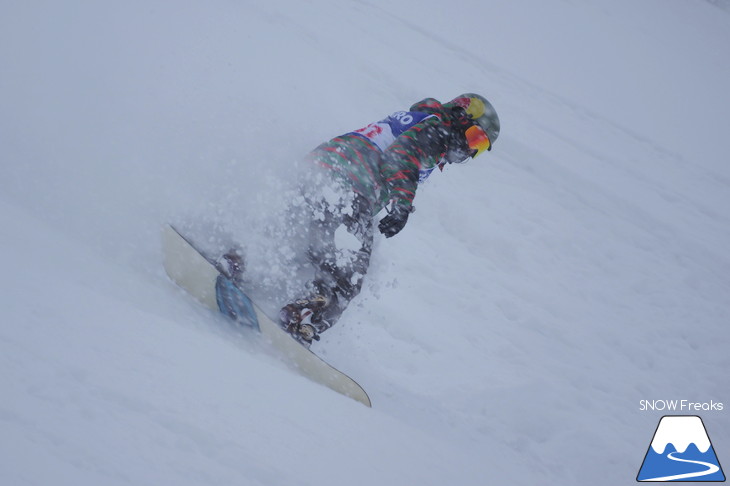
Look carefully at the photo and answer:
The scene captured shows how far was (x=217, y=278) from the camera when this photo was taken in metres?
3.26

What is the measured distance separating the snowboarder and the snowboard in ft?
0.61

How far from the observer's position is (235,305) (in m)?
3.21

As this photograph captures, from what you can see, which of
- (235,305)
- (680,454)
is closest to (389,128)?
(235,305)

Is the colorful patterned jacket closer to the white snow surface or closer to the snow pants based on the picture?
the snow pants

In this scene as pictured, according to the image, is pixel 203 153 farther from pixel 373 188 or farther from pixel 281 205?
pixel 373 188

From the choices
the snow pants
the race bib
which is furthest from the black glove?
the race bib

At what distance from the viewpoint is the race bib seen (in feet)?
12.2

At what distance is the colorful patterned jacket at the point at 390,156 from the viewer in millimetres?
3521

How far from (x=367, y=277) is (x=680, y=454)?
2.70 metres

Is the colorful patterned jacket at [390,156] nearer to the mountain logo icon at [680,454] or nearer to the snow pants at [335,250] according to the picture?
the snow pants at [335,250]

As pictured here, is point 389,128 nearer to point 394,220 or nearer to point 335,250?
point 394,220

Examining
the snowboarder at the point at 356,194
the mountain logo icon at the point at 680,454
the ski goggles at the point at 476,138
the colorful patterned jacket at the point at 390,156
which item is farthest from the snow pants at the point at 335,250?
the mountain logo icon at the point at 680,454

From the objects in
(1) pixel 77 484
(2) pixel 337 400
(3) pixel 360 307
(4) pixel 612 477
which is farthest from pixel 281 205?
(4) pixel 612 477

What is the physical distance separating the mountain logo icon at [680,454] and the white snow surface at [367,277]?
0.11m
